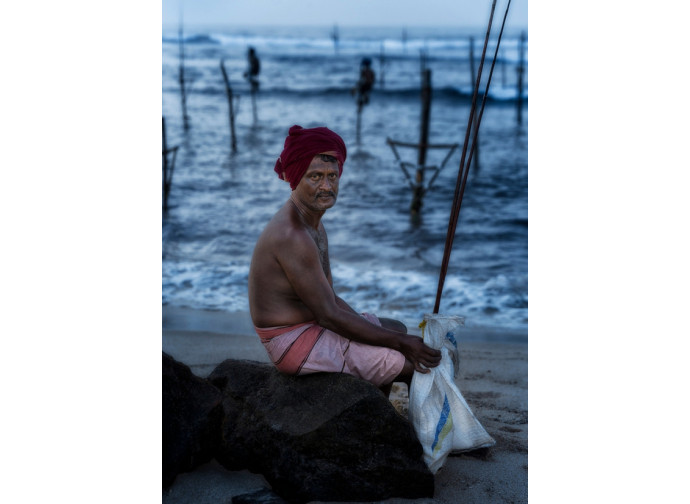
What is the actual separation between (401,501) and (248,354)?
2424 mm

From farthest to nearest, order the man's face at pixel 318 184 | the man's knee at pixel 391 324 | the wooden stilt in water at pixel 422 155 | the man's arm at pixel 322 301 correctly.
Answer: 1. the wooden stilt in water at pixel 422 155
2. the man's knee at pixel 391 324
3. the man's face at pixel 318 184
4. the man's arm at pixel 322 301

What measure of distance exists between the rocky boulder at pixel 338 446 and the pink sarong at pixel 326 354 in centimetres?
7

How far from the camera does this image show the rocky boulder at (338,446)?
10.3 ft

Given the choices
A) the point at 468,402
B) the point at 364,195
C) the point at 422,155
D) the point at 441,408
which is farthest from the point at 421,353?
the point at 364,195

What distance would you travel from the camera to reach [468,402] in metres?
4.57

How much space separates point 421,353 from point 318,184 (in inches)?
35.4

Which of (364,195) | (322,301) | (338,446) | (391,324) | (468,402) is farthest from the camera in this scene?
(364,195)

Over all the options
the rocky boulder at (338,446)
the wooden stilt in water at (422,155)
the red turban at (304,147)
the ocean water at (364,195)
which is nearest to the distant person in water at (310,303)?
the red turban at (304,147)

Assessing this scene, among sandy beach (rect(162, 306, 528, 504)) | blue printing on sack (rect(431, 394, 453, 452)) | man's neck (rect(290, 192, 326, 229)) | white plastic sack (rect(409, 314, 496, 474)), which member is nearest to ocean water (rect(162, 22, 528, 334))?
sandy beach (rect(162, 306, 528, 504))

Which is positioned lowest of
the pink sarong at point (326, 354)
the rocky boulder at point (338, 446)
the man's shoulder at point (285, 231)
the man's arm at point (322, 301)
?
the rocky boulder at point (338, 446)

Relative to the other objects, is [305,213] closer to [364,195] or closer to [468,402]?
[468,402]

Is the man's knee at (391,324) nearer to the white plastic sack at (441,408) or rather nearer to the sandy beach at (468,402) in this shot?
the white plastic sack at (441,408)

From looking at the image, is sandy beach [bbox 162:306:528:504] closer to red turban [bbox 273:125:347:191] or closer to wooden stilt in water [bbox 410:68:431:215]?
Result: red turban [bbox 273:125:347:191]

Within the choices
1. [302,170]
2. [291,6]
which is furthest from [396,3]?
[302,170]
